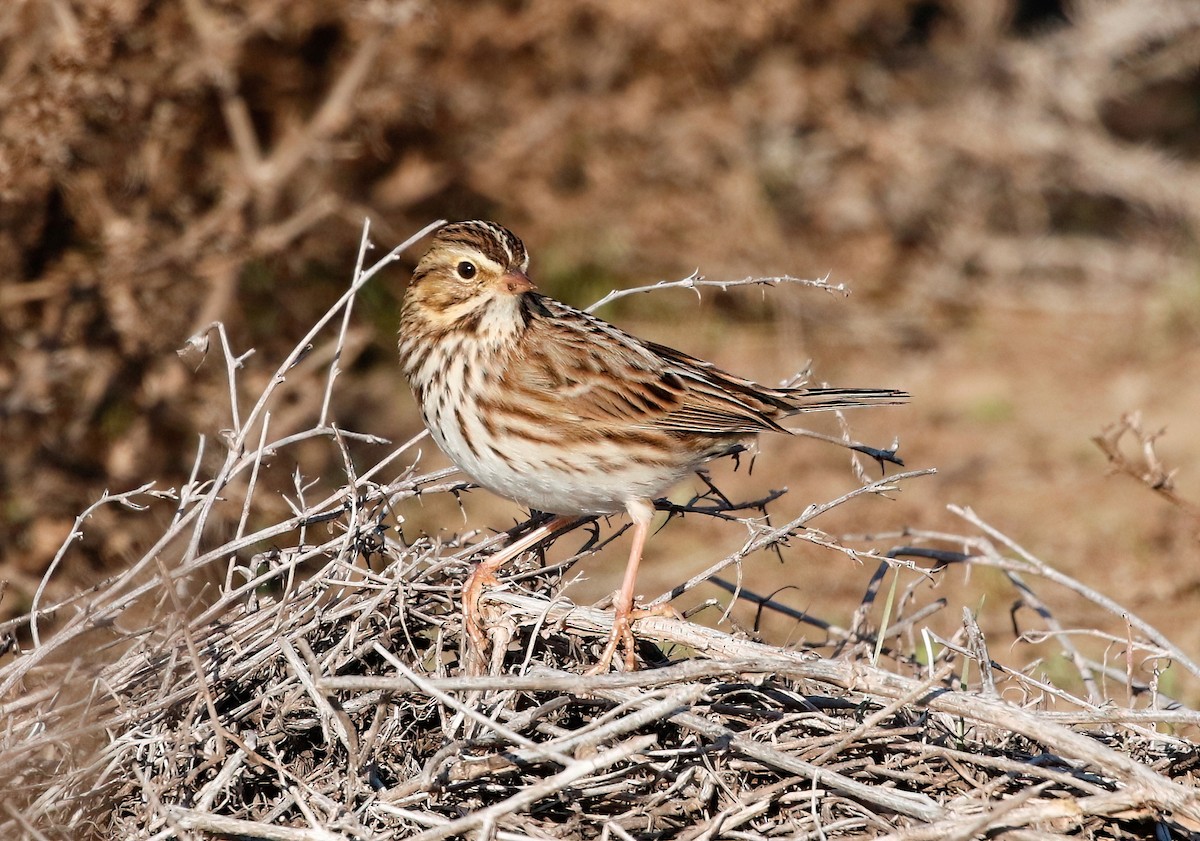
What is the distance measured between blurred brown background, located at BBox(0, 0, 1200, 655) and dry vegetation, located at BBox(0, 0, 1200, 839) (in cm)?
4

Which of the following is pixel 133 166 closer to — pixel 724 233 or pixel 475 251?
pixel 475 251

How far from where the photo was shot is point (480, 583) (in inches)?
188

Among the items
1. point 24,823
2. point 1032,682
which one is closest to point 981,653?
point 1032,682

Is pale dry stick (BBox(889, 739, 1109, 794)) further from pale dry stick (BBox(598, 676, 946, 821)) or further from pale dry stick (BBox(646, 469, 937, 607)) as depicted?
pale dry stick (BBox(646, 469, 937, 607))

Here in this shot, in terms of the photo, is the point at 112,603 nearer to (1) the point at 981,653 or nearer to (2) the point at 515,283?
(2) the point at 515,283

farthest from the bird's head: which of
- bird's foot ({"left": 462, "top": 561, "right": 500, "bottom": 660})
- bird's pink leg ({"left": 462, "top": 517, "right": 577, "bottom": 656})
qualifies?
bird's foot ({"left": 462, "top": 561, "right": 500, "bottom": 660})

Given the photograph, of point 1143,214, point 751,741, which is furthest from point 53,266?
point 1143,214

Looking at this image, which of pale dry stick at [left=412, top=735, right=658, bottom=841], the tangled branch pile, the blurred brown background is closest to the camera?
pale dry stick at [left=412, top=735, right=658, bottom=841]

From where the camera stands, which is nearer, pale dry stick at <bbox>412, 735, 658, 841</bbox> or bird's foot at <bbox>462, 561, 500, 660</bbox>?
pale dry stick at <bbox>412, 735, 658, 841</bbox>

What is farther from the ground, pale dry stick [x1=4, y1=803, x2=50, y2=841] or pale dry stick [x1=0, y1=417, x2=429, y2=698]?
pale dry stick [x1=0, y1=417, x2=429, y2=698]

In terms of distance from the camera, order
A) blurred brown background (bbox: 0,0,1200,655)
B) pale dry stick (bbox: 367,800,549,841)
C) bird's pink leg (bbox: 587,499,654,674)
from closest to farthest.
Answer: pale dry stick (bbox: 367,800,549,841), bird's pink leg (bbox: 587,499,654,674), blurred brown background (bbox: 0,0,1200,655)

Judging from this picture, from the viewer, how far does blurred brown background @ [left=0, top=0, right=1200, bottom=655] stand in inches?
307

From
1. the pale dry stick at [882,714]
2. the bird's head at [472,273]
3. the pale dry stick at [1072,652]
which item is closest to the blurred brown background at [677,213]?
the bird's head at [472,273]

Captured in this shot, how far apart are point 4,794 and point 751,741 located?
2056mm
